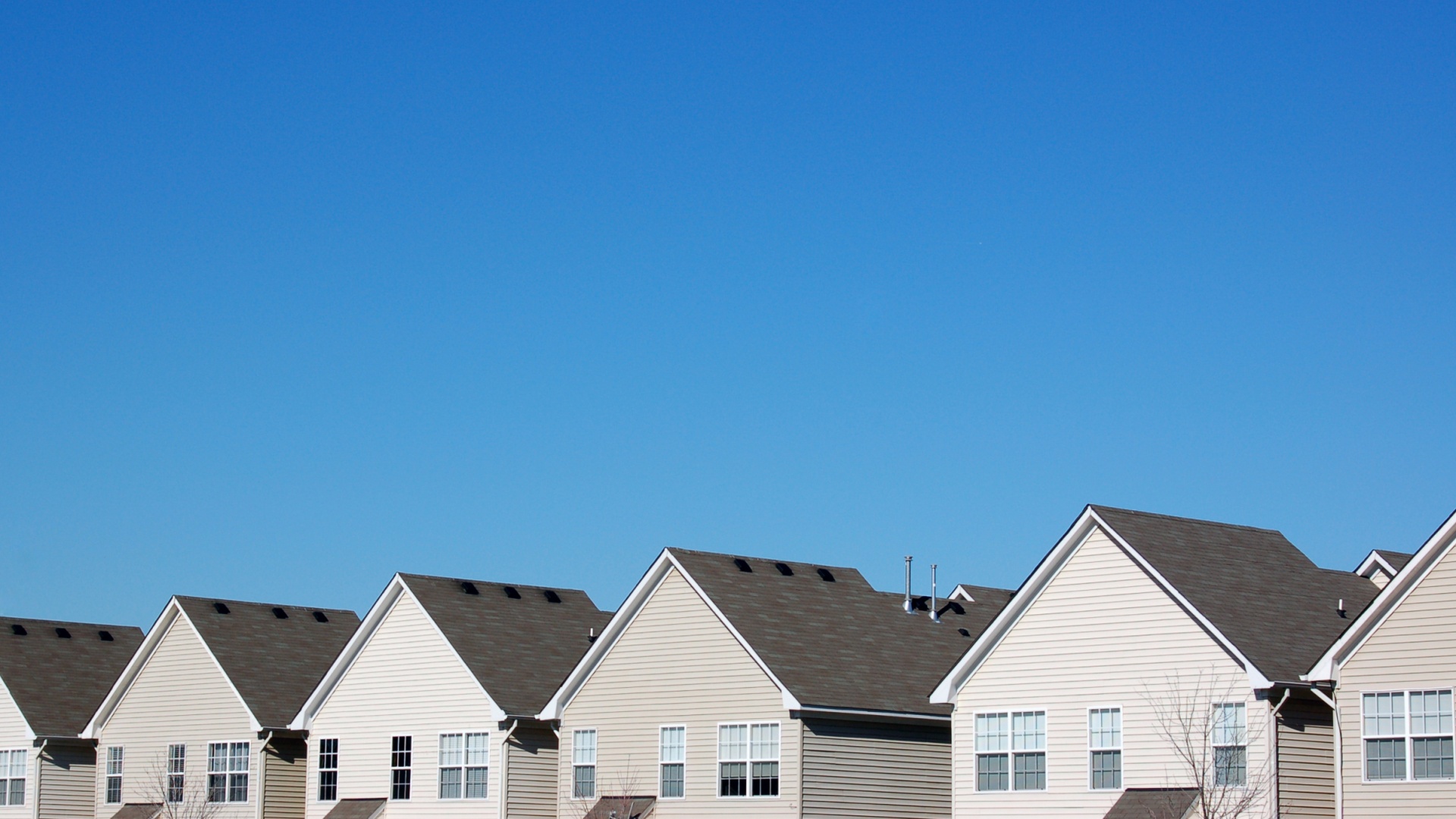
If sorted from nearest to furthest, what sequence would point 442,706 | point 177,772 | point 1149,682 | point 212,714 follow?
1. point 1149,682
2. point 442,706
3. point 212,714
4. point 177,772

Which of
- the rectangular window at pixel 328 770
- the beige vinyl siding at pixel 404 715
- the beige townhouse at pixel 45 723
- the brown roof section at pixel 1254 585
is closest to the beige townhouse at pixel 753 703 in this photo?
the beige vinyl siding at pixel 404 715

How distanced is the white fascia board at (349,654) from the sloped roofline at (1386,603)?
76.0ft

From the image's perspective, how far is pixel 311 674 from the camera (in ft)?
161

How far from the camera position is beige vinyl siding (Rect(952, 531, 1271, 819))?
30938 millimetres

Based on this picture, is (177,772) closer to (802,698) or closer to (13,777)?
Result: (13,777)

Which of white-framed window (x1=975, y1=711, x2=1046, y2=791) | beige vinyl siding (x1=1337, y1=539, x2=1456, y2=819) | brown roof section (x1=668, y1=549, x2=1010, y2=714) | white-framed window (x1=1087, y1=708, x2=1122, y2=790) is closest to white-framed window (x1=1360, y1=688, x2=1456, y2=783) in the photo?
beige vinyl siding (x1=1337, y1=539, x2=1456, y2=819)

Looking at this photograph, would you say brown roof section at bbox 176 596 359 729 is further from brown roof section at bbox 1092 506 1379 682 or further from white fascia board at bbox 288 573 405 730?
brown roof section at bbox 1092 506 1379 682

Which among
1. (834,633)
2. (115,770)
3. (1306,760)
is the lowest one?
(1306,760)

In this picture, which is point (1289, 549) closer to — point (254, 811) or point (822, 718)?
point (822, 718)

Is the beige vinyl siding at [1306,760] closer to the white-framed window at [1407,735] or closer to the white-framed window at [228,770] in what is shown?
the white-framed window at [1407,735]

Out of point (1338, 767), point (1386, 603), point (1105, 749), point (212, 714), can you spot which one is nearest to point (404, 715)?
point (212, 714)

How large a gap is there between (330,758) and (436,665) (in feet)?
14.3

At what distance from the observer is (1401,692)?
2889 centimetres

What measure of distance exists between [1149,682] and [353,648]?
70.6 feet
